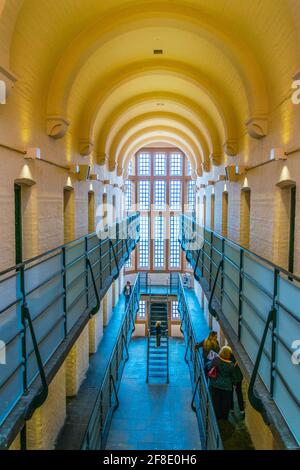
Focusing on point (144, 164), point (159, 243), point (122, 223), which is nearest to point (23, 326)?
point (122, 223)

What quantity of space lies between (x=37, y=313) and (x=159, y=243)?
21.5m

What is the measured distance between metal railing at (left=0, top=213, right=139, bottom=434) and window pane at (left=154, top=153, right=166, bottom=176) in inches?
757

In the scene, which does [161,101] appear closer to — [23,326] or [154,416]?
[154,416]

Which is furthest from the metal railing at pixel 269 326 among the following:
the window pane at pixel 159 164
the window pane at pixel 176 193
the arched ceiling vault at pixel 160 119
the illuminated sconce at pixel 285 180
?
the window pane at pixel 159 164

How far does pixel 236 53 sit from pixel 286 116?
76.8 inches

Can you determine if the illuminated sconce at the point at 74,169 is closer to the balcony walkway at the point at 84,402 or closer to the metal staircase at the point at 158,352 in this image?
the balcony walkway at the point at 84,402

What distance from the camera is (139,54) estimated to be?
32.6 ft

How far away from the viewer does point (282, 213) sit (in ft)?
22.0

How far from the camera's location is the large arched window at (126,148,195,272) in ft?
83.0

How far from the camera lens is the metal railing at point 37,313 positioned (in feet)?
11.4

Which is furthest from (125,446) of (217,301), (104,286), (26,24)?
(26,24)

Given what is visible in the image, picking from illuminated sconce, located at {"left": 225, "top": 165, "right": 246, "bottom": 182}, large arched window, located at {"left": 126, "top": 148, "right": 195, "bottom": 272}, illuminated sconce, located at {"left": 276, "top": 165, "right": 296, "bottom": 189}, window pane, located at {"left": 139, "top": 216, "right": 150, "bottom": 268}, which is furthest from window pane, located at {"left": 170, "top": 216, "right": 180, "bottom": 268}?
illuminated sconce, located at {"left": 276, "top": 165, "right": 296, "bottom": 189}

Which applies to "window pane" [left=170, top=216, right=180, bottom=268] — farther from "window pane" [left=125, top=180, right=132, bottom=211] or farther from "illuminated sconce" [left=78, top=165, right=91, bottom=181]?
"illuminated sconce" [left=78, top=165, right=91, bottom=181]

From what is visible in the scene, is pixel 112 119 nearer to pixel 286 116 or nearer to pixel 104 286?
pixel 104 286
